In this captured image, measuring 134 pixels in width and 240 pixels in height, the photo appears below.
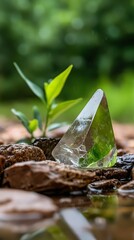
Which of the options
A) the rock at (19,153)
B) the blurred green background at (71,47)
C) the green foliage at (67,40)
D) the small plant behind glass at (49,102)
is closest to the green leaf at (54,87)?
the small plant behind glass at (49,102)

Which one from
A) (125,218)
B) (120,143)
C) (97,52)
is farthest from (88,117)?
(97,52)

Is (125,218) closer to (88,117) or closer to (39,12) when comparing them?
(88,117)

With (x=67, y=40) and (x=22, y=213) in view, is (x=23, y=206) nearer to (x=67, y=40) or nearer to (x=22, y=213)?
(x=22, y=213)

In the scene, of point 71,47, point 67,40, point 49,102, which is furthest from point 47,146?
point 67,40

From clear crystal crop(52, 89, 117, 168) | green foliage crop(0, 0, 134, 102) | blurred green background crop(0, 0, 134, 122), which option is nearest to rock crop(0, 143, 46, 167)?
clear crystal crop(52, 89, 117, 168)

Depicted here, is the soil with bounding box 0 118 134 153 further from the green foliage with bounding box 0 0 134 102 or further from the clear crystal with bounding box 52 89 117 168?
the green foliage with bounding box 0 0 134 102
